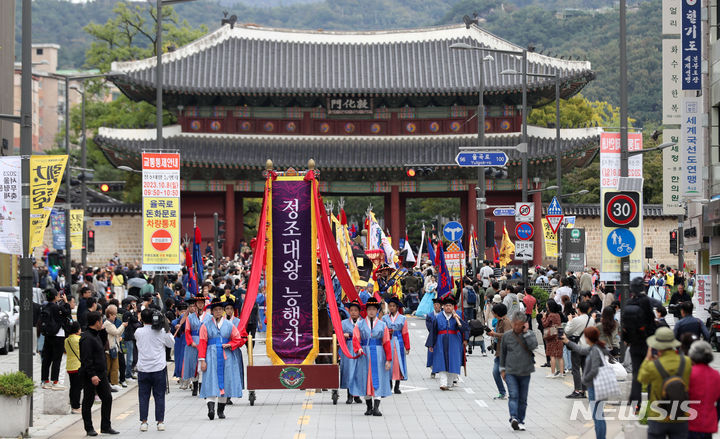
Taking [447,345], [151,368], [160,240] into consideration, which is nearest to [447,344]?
[447,345]

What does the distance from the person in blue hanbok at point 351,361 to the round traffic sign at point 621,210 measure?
14.3 feet

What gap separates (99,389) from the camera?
15328mm

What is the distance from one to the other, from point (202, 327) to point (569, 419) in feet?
18.4

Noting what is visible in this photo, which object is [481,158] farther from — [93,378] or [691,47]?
[93,378]

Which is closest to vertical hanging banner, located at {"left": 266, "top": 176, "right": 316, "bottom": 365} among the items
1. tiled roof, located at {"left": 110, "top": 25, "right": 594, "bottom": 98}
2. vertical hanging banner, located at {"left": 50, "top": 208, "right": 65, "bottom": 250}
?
vertical hanging banner, located at {"left": 50, "top": 208, "right": 65, "bottom": 250}

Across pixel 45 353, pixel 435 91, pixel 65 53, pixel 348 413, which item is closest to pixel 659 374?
pixel 348 413

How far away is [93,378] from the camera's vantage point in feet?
49.8

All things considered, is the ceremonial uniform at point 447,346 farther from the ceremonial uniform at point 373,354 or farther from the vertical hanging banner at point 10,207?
the vertical hanging banner at point 10,207

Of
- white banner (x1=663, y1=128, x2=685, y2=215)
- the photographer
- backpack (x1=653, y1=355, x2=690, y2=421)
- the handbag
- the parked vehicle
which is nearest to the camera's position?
backpack (x1=653, y1=355, x2=690, y2=421)

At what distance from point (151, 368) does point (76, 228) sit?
22.4 m

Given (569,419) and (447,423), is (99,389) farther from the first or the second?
(569,419)

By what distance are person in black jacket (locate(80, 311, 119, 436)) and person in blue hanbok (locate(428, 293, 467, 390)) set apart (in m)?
6.91

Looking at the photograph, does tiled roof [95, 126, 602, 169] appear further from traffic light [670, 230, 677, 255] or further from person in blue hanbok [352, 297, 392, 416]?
person in blue hanbok [352, 297, 392, 416]

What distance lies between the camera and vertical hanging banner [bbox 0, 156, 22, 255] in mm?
15680
